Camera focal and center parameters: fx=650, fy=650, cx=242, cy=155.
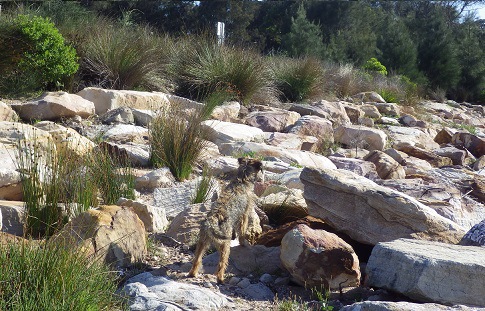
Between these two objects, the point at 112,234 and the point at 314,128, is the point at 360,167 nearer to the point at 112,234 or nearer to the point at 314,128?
the point at 314,128

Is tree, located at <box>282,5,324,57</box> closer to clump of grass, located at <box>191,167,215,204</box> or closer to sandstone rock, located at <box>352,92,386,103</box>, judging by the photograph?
sandstone rock, located at <box>352,92,386,103</box>

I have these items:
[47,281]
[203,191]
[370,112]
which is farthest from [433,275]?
[370,112]

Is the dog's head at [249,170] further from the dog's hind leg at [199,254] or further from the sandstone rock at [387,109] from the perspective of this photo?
the sandstone rock at [387,109]

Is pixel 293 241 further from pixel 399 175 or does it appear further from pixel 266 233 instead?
pixel 399 175

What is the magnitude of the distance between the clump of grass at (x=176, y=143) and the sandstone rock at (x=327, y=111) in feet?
20.0

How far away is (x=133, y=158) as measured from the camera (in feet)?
27.2

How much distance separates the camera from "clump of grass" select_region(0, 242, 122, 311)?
3596mm

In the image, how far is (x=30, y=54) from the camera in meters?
11.0

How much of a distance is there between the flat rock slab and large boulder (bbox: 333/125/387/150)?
809 centimetres

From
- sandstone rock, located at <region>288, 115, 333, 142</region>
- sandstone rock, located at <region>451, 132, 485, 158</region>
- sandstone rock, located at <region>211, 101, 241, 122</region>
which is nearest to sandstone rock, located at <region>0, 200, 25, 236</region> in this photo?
sandstone rock, located at <region>211, 101, 241, 122</region>

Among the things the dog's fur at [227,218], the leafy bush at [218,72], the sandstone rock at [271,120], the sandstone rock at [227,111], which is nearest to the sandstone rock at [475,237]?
the dog's fur at [227,218]

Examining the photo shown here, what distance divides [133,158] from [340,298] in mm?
4050

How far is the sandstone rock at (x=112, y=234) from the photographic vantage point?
15.9ft

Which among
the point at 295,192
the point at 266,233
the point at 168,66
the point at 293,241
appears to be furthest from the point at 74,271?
the point at 168,66
